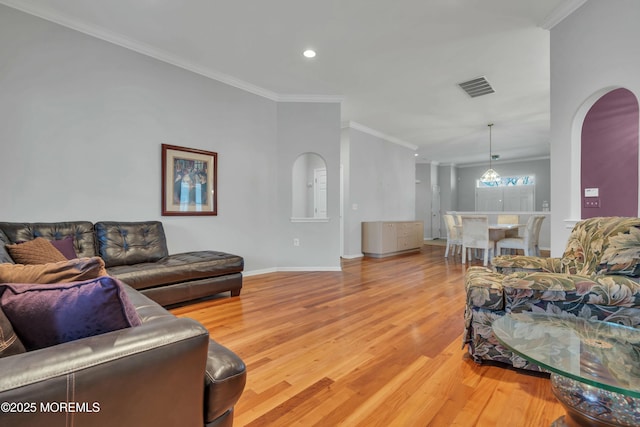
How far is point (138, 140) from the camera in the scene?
Answer: 340 cm

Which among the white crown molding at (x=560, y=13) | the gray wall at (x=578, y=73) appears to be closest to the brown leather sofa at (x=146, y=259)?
the gray wall at (x=578, y=73)

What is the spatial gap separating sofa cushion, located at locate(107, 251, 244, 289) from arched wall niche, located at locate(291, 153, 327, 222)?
3.77m

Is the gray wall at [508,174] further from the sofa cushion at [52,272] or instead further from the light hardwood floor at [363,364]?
the sofa cushion at [52,272]

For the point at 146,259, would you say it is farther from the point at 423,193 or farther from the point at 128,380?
the point at 423,193

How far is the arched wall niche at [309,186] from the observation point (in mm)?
7027

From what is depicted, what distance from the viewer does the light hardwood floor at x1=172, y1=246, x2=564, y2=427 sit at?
144 cm

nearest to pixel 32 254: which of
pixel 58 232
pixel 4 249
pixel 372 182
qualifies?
pixel 4 249

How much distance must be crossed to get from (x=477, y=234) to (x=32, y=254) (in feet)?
20.0

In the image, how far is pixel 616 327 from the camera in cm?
144

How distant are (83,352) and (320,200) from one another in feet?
21.0

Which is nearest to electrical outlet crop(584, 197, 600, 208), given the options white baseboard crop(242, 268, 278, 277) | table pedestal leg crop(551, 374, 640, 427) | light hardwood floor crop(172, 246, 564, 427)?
light hardwood floor crop(172, 246, 564, 427)

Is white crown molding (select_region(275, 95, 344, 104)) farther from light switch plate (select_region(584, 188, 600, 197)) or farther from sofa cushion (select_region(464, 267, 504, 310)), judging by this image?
sofa cushion (select_region(464, 267, 504, 310))

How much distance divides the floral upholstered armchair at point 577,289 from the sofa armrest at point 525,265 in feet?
0.37

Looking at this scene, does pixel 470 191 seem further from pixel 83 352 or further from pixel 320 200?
pixel 83 352
